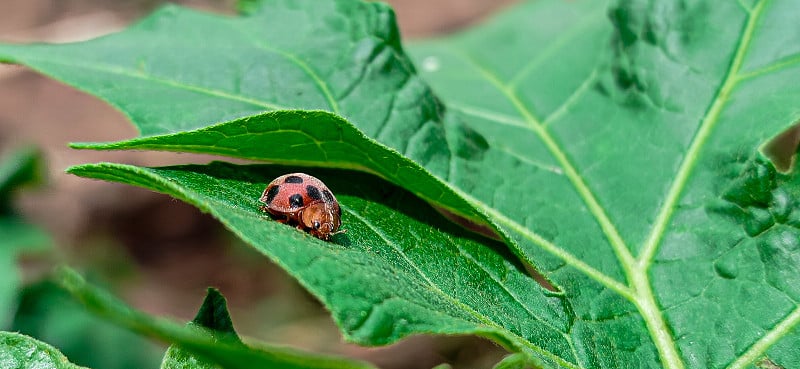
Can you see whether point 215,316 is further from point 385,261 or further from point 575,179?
point 575,179

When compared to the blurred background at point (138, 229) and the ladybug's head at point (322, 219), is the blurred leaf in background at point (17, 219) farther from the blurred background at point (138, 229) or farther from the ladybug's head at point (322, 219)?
the ladybug's head at point (322, 219)

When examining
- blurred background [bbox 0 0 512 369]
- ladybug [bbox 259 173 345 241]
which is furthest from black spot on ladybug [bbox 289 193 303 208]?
blurred background [bbox 0 0 512 369]

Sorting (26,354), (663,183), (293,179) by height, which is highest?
(663,183)

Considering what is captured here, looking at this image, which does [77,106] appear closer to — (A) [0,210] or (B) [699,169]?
(A) [0,210]

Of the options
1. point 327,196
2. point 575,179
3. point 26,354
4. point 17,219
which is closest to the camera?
point 26,354

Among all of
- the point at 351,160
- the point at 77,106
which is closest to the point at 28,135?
the point at 77,106

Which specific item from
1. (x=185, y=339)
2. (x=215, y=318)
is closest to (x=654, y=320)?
(x=215, y=318)

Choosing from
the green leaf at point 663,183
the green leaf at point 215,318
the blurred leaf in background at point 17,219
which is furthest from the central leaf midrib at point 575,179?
the blurred leaf in background at point 17,219

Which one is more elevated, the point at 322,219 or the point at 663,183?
the point at 663,183

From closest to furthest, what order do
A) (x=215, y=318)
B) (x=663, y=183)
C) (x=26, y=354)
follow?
(x=26, y=354) < (x=215, y=318) < (x=663, y=183)
